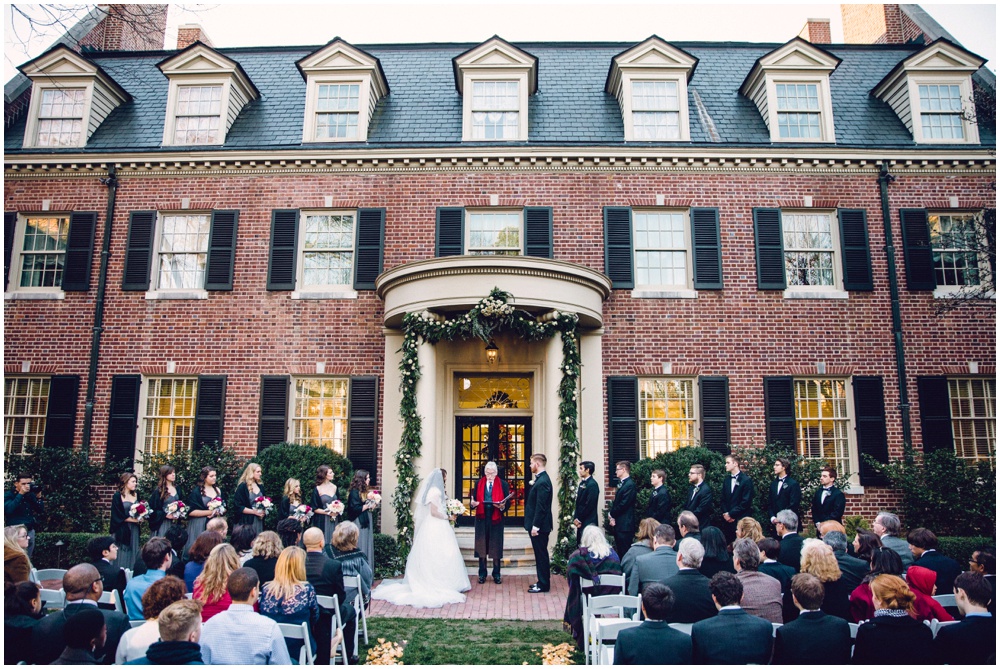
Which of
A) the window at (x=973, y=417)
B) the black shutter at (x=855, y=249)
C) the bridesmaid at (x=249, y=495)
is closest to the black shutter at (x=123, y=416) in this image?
the bridesmaid at (x=249, y=495)

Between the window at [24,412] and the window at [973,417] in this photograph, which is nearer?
the window at [973,417]

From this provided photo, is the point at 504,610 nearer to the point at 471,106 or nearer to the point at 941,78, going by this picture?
the point at 471,106

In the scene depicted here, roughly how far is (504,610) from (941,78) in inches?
593

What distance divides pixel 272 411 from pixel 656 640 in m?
10.6

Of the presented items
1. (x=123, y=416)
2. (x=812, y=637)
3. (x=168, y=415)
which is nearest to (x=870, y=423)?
(x=812, y=637)

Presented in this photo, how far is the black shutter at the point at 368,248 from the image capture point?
1330cm

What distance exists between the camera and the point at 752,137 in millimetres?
14109

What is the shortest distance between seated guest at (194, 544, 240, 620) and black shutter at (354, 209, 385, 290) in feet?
→ 29.0

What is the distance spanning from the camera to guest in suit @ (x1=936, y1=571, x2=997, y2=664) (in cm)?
409

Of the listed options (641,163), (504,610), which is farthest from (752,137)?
(504,610)

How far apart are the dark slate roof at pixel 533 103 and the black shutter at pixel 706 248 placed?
1700 mm

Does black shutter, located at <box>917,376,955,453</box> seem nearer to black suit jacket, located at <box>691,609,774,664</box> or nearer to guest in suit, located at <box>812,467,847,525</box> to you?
guest in suit, located at <box>812,467,847,525</box>

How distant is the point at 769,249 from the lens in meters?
13.4

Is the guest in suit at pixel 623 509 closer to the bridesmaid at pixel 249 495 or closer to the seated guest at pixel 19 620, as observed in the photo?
the bridesmaid at pixel 249 495
